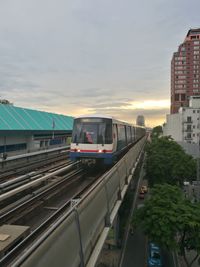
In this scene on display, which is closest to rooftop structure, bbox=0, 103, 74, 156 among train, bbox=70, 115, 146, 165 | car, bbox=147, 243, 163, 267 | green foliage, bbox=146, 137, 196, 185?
train, bbox=70, 115, 146, 165

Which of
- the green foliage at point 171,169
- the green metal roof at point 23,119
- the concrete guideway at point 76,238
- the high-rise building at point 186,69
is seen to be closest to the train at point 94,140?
the concrete guideway at point 76,238

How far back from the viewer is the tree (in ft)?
53.0

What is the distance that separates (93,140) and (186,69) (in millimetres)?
126982

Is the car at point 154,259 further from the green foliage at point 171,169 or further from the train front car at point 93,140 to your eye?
the green foliage at point 171,169

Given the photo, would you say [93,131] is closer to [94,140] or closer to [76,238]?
[94,140]

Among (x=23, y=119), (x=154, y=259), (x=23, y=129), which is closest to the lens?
(x=154, y=259)

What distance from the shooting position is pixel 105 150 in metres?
16.7

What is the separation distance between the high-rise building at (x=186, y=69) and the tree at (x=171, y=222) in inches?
4671

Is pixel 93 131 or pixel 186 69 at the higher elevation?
pixel 186 69

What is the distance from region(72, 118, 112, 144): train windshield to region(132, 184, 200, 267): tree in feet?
16.2

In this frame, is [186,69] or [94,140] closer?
[94,140]

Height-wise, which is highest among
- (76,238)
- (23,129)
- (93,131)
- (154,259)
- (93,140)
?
(23,129)

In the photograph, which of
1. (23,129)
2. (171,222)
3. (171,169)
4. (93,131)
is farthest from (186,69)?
(171,222)

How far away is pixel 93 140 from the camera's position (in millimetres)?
16953
